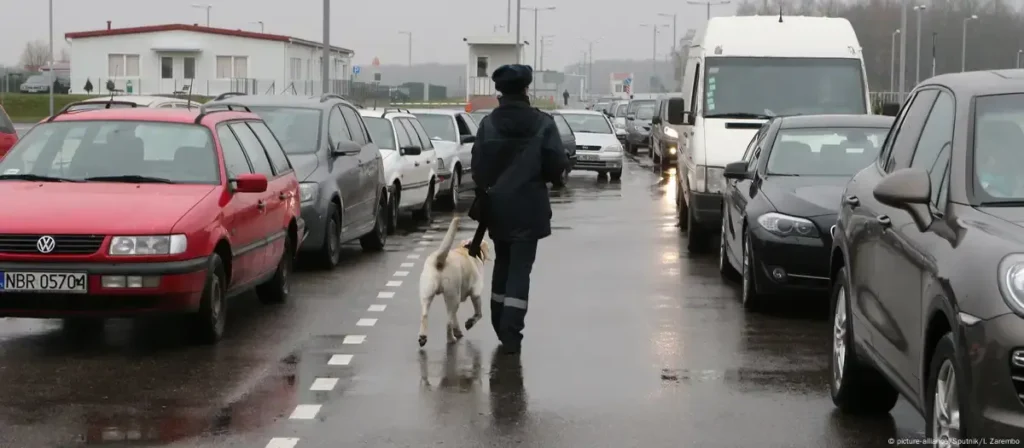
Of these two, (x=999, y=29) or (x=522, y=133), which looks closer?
(x=522, y=133)

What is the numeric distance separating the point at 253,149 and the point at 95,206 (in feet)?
7.70

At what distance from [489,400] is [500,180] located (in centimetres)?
207

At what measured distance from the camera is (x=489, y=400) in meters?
7.92

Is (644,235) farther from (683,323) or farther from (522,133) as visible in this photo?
→ (522,133)

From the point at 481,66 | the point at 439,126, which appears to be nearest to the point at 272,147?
the point at 439,126

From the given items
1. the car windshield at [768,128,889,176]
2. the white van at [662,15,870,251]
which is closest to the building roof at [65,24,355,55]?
the white van at [662,15,870,251]

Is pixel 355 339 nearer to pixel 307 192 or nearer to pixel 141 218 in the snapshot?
pixel 141 218

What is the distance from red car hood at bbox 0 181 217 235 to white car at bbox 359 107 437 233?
8.36 metres

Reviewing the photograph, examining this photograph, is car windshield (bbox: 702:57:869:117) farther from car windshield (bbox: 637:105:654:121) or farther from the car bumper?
car windshield (bbox: 637:105:654:121)

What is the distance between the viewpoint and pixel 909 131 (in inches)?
283

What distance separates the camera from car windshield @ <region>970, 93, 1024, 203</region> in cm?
589

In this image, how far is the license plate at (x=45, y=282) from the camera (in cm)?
893

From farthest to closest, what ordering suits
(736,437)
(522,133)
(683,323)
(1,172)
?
(683,323)
(1,172)
(522,133)
(736,437)

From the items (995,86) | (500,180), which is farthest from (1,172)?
(995,86)
